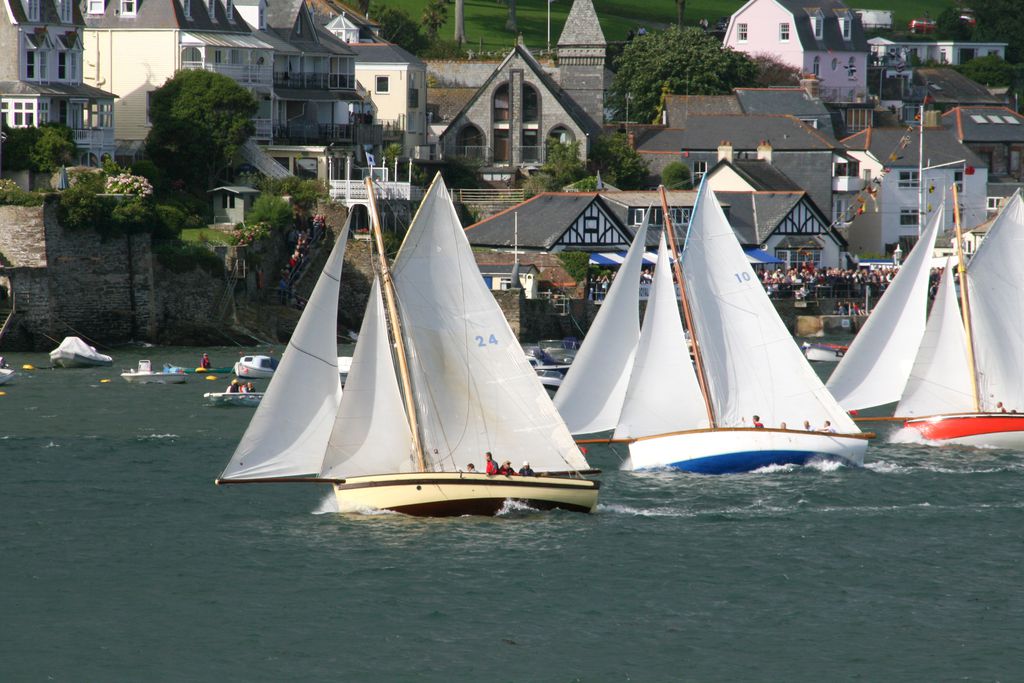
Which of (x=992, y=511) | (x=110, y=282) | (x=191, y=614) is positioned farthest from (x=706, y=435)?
(x=110, y=282)

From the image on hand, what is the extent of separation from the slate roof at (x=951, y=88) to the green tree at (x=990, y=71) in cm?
641

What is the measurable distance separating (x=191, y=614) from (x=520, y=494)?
971cm

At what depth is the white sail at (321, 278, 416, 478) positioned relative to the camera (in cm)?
4394

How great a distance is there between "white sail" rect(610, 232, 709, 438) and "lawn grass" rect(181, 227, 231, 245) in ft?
143

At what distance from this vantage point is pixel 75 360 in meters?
79.4

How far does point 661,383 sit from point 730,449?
2.88 m

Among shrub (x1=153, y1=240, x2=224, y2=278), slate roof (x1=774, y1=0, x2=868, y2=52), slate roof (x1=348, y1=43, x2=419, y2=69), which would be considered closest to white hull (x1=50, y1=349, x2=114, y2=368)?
Result: shrub (x1=153, y1=240, x2=224, y2=278)

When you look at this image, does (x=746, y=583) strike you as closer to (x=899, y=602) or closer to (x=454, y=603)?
(x=899, y=602)

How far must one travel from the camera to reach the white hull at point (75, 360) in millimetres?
79069

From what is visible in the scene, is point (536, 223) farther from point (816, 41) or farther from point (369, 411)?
point (816, 41)

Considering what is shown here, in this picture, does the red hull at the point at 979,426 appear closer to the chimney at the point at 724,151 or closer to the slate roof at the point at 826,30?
the chimney at the point at 724,151

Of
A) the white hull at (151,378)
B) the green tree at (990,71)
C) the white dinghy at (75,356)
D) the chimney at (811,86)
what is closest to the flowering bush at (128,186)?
the white dinghy at (75,356)

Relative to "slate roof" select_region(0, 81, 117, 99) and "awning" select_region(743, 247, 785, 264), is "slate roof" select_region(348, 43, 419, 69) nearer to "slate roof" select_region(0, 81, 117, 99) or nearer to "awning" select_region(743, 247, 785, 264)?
"slate roof" select_region(0, 81, 117, 99)

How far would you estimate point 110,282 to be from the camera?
88.2 meters
